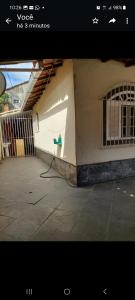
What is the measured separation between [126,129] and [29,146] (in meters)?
6.02

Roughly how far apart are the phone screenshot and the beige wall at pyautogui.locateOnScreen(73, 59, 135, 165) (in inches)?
0.8

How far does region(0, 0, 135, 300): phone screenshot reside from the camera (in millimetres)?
570

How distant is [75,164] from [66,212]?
47.3 inches

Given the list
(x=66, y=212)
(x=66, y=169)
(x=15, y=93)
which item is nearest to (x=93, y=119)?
(x=66, y=169)

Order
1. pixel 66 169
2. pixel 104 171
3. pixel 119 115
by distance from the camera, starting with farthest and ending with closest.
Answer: pixel 66 169, pixel 119 115, pixel 104 171

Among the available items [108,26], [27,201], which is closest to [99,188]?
[27,201]

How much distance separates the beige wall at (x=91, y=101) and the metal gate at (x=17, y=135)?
5.81 metres

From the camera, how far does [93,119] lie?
3521mm
